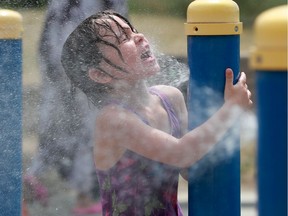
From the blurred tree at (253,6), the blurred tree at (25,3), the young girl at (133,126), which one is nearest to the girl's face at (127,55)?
the young girl at (133,126)

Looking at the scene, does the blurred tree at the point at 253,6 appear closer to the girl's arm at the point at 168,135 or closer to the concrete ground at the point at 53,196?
the concrete ground at the point at 53,196

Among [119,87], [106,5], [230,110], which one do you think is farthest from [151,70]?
[106,5]

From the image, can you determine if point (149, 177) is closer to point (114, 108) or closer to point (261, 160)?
point (114, 108)

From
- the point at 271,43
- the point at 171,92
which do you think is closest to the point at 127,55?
the point at 171,92

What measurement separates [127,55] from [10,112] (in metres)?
0.63

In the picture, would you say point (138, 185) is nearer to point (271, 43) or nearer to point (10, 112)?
point (10, 112)

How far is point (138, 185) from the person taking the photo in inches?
110

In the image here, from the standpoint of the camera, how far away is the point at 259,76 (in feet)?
6.21

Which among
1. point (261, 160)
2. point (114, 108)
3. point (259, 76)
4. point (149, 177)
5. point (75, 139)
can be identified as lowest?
point (75, 139)

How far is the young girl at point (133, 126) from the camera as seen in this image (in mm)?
2695

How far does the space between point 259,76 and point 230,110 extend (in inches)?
29.5

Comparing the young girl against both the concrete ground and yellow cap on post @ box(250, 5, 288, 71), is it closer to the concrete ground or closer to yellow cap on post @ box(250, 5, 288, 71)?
yellow cap on post @ box(250, 5, 288, 71)

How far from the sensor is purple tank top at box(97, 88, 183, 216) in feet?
9.14

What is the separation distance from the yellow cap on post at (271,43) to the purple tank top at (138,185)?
91cm
